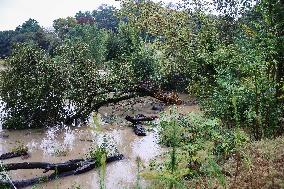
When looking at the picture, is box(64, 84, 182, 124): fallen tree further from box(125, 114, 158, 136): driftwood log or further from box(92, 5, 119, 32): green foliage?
box(92, 5, 119, 32): green foliage

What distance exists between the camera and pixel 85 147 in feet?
51.2

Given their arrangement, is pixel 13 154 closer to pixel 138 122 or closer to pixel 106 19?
pixel 138 122

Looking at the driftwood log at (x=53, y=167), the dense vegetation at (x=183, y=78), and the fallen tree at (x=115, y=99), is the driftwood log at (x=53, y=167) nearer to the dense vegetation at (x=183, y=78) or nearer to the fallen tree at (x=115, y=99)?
the dense vegetation at (x=183, y=78)

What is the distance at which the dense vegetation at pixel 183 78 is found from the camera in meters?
8.32

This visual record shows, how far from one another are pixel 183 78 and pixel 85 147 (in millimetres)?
13057

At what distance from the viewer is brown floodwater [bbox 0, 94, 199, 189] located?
38.9 ft

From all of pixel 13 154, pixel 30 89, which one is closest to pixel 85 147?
pixel 13 154

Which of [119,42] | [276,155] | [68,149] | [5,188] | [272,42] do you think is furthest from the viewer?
[119,42]

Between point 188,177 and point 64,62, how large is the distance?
39.8ft

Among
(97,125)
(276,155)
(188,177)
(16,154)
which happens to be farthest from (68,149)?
(97,125)

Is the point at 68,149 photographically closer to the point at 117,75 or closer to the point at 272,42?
the point at 117,75

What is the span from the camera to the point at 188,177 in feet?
29.3

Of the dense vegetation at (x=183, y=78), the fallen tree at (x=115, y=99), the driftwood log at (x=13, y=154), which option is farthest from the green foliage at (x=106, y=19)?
the driftwood log at (x=13, y=154)

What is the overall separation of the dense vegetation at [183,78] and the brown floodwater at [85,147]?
3.57 ft
